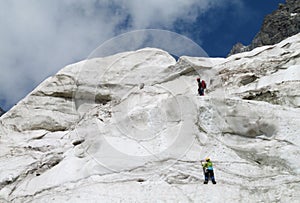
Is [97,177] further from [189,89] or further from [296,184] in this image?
[189,89]

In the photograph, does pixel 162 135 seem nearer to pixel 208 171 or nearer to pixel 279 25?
pixel 208 171

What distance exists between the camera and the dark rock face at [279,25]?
68.5 meters

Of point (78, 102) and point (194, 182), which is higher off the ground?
point (78, 102)

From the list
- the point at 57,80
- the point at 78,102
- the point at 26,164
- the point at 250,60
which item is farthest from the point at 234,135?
the point at 57,80

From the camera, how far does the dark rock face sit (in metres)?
68.5

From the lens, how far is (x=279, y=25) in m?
70.6

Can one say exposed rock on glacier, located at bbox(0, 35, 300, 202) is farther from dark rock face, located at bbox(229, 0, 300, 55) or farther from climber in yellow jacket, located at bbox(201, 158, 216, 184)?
dark rock face, located at bbox(229, 0, 300, 55)

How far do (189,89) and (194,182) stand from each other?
366 inches

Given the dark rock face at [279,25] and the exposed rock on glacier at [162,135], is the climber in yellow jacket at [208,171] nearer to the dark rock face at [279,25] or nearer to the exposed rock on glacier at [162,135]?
the exposed rock on glacier at [162,135]

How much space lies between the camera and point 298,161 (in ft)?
46.1

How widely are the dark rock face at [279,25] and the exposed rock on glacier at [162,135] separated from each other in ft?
154

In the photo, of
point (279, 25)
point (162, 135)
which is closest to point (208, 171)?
point (162, 135)

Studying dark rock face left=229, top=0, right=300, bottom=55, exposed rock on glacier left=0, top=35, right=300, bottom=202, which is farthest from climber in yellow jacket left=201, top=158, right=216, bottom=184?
dark rock face left=229, top=0, right=300, bottom=55

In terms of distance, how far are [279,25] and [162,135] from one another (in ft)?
199
